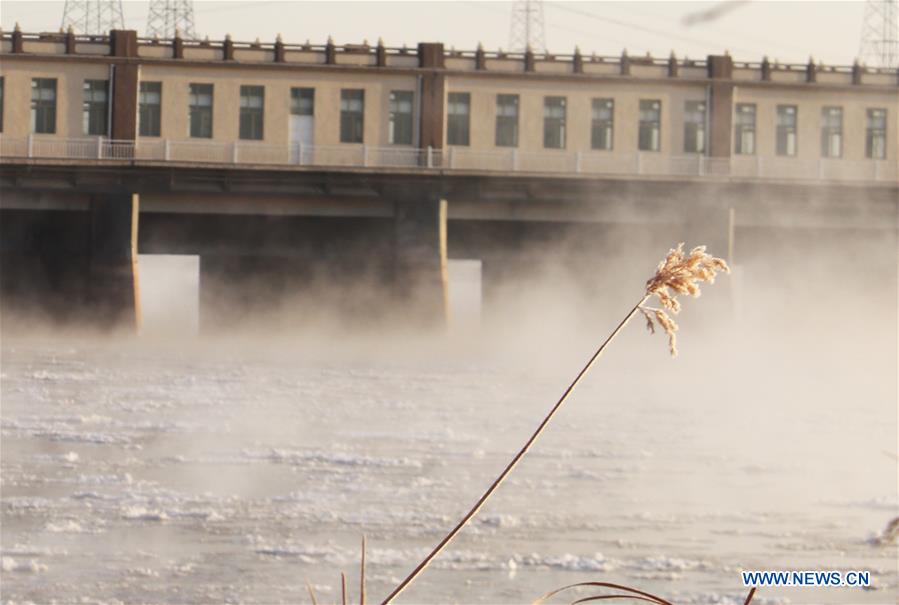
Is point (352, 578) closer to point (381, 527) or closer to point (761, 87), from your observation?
point (381, 527)

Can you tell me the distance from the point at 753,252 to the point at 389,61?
15.5 metres

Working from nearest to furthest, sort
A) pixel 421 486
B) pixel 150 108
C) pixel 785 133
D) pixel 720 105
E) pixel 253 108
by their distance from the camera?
1. pixel 421 486
2. pixel 150 108
3. pixel 253 108
4. pixel 720 105
5. pixel 785 133

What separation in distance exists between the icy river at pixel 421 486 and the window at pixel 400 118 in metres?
17.8

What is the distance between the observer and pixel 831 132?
178ft

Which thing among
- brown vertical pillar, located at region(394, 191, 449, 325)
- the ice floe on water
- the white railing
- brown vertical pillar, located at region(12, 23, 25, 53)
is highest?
brown vertical pillar, located at region(12, 23, 25, 53)

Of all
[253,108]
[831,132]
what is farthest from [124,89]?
[831,132]

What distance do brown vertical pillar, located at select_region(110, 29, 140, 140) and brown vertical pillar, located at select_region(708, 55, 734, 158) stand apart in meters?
21.3

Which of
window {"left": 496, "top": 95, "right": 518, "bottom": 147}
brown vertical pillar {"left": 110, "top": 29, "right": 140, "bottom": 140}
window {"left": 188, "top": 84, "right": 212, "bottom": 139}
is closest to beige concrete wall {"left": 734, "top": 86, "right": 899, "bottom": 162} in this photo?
window {"left": 496, "top": 95, "right": 518, "bottom": 147}

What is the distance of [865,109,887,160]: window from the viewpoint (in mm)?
54500

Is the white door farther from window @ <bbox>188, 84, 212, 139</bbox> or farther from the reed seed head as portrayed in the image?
the reed seed head

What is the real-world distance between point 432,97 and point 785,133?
1389 cm

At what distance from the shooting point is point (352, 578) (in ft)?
44.8

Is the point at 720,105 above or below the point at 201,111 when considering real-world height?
above

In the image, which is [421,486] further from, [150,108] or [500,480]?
[150,108]
